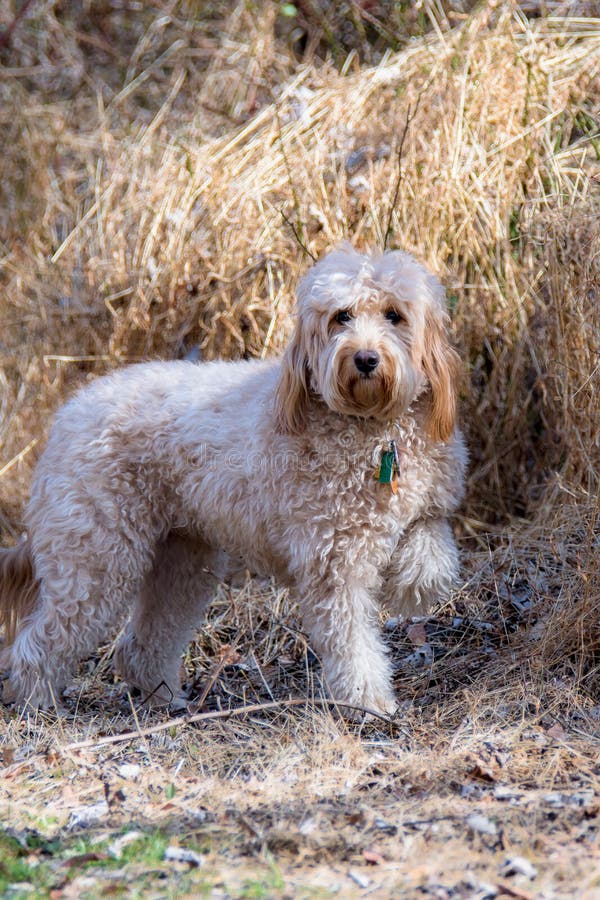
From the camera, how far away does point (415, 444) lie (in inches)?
177

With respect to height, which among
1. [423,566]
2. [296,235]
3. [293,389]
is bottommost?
[423,566]

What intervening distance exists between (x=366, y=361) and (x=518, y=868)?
5.94ft

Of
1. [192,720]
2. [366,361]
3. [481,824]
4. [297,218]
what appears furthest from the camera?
[297,218]

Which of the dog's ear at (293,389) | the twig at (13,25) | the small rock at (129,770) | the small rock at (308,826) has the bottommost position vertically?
the small rock at (129,770)

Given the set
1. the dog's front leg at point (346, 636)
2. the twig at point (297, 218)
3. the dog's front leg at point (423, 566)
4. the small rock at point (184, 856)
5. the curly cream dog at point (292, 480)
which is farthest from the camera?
the twig at point (297, 218)

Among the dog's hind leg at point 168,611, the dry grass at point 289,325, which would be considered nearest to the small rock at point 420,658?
the dry grass at point 289,325

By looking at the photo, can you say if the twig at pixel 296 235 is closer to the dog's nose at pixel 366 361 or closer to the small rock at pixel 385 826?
the dog's nose at pixel 366 361

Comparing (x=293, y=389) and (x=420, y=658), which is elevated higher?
(x=293, y=389)

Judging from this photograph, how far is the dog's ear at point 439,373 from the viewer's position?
14.2 feet

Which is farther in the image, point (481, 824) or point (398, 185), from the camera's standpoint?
point (398, 185)

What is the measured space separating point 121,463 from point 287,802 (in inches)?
65.2

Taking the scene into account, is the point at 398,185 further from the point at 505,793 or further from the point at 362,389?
the point at 505,793

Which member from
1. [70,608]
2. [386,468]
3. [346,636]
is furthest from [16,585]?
[386,468]

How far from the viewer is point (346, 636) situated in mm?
4426
